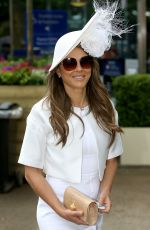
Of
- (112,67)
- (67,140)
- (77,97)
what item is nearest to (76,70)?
(77,97)

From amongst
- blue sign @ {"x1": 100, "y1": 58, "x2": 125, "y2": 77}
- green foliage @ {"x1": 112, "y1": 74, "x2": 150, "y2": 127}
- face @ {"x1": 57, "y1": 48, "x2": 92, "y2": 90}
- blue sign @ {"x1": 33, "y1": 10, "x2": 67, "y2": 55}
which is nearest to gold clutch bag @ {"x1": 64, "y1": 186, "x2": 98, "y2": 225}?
face @ {"x1": 57, "y1": 48, "x2": 92, "y2": 90}

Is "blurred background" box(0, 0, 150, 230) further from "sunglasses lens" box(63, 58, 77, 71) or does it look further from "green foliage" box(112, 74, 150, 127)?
"sunglasses lens" box(63, 58, 77, 71)

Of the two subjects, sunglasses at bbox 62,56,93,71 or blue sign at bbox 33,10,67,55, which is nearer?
sunglasses at bbox 62,56,93,71

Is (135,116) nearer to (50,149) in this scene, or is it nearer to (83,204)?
(50,149)

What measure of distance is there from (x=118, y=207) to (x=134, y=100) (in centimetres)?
240

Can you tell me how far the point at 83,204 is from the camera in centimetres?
257

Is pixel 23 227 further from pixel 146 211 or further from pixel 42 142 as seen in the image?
pixel 42 142

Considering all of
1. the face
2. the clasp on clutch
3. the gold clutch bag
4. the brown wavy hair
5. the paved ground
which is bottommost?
the paved ground

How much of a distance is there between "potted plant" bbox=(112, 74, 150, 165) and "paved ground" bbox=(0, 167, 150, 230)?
1.81 feet

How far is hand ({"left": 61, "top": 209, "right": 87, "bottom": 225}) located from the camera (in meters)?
2.60

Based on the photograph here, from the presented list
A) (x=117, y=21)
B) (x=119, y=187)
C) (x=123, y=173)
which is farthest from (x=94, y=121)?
(x=123, y=173)

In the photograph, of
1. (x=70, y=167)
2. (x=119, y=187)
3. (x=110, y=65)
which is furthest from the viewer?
(x=110, y=65)

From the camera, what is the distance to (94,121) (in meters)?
2.86

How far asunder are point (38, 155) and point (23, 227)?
9.07 ft
